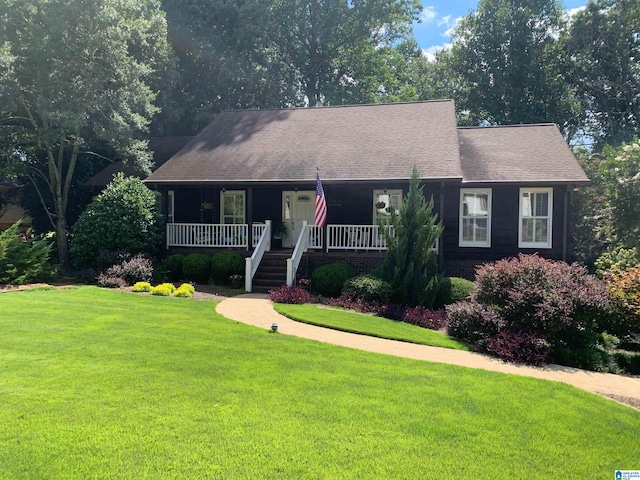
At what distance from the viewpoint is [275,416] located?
4531 mm

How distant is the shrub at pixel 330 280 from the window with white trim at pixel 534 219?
6436 millimetres

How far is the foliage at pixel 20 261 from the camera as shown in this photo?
13233mm

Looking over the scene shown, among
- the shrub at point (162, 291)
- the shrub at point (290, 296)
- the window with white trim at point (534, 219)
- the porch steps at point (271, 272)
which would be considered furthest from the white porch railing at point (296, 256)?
the window with white trim at point (534, 219)

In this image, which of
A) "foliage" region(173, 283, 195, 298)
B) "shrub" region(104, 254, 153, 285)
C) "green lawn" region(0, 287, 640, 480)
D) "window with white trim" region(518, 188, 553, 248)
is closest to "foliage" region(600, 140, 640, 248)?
"window with white trim" region(518, 188, 553, 248)

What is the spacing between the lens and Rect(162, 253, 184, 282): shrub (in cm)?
1504

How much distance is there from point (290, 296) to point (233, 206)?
7.36 meters

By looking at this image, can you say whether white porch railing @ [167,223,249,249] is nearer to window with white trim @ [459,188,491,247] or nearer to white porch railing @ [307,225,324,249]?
white porch railing @ [307,225,324,249]

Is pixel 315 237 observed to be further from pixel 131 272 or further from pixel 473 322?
pixel 473 322

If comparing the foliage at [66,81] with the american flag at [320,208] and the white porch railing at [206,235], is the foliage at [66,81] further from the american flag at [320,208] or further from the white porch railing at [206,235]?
the american flag at [320,208]

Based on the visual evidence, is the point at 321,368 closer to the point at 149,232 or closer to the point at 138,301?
the point at 138,301

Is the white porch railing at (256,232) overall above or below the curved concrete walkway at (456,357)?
above

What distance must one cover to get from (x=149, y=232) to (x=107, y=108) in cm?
562

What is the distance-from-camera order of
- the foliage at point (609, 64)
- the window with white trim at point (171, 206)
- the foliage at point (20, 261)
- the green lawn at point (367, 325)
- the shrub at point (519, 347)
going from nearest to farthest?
the shrub at point (519, 347)
the green lawn at point (367, 325)
the foliage at point (20, 261)
the window with white trim at point (171, 206)
the foliage at point (609, 64)

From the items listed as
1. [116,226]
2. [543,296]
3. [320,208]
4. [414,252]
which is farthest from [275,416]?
[116,226]
